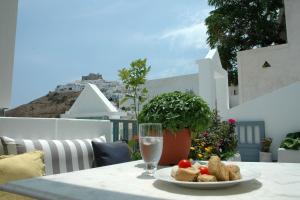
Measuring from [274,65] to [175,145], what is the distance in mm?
6790

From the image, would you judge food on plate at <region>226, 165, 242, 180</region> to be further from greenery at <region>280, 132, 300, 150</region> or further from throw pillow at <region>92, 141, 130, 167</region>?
greenery at <region>280, 132, 300, 150</region>

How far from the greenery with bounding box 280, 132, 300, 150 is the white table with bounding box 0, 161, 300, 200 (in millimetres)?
3827

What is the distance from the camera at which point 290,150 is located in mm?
4727

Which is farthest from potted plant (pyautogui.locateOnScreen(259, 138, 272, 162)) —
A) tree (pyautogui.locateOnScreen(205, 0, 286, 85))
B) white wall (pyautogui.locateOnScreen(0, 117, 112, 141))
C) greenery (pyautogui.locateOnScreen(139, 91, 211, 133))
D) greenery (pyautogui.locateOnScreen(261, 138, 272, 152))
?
tree (pyautogui.locateOnScreen(205, 0, 286, 85))

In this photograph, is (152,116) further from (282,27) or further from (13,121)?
(282,27)

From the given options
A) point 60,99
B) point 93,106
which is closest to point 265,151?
point 93,106

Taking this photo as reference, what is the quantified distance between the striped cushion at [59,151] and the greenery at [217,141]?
1.03m

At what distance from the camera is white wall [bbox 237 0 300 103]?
7203 mm

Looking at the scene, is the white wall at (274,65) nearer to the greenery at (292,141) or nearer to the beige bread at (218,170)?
the greenery at (292,141)

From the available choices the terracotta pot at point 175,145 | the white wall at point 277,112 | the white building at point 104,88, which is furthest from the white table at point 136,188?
the white building at point 104,88

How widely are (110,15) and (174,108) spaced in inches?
178

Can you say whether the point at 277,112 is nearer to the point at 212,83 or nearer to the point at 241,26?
the point at 212,83

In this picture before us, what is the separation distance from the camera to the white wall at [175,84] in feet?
23.6

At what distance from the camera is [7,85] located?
2459 mm
